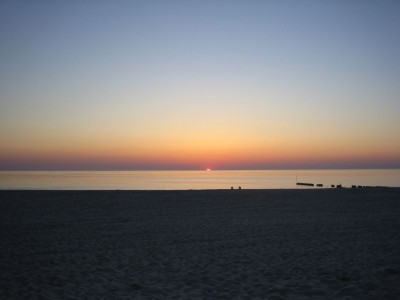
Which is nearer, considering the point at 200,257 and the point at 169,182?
the point at 200,257

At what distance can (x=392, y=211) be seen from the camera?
2036 cm

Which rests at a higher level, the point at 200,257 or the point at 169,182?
Answer: the point at 200,257

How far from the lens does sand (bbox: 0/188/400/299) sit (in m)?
7.36

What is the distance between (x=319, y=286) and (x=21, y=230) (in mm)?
12347

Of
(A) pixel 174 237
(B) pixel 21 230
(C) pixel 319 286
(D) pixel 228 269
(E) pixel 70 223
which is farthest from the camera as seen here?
(E) pixel 70 223

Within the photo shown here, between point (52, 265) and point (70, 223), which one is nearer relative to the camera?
point (52, 265)

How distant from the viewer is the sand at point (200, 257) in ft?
24.2

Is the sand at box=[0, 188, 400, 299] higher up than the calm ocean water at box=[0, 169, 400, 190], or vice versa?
the sand at box=[0, 188, 400, 299]

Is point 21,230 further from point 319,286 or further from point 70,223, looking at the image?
point 319,286

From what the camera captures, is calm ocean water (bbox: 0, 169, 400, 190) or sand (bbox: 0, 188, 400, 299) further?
calm ocean water (bbox: 0, 169, 400, 190)

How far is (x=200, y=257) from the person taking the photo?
33.5 feet

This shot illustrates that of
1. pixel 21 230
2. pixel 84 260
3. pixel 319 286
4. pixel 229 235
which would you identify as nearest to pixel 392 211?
pixel 229 235

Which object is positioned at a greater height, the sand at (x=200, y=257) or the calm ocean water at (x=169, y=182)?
the sand at (x=200, y=257)

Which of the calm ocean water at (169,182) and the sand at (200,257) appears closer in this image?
the sand at (200,257)
